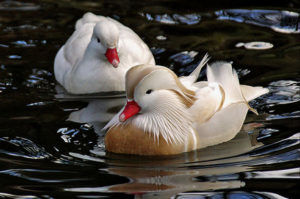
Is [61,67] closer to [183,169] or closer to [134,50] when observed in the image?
[134,50]

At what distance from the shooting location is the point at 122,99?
8.25 meters

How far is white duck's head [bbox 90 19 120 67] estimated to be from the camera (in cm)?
790

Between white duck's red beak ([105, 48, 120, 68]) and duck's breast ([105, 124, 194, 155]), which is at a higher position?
white duck's red beak ([105, 48, 120, 68])

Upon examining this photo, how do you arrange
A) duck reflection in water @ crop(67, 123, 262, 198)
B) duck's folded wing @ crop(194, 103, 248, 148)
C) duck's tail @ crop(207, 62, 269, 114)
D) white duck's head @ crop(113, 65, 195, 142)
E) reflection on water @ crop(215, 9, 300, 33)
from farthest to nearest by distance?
reflection on water @ crop(215, 9, 300, 33) → duck's tail @ crop(207, 62, 269, 114) → duck's folded wing @ crop(194, 103, 248, 148) → white duck's head @ crop(113, 65, 195, 142) → duck reflection in water @ crop(67, 123, 262, 198)

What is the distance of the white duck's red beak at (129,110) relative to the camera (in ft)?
20.6

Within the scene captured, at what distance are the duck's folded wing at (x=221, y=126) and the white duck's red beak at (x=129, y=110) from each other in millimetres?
624

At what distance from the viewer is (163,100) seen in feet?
20.7

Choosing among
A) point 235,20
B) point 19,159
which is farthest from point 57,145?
point 235,20

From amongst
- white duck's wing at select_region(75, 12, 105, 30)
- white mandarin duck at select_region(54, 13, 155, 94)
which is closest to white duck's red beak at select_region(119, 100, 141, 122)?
white mandarin duck at select_region(54, 13, 155, 94)

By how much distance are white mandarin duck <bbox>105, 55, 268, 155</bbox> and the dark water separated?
0.37ft

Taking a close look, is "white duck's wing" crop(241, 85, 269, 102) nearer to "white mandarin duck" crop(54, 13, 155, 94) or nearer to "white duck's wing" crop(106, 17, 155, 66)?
"white mandarin duck" crop(54, 13, 155, 94)

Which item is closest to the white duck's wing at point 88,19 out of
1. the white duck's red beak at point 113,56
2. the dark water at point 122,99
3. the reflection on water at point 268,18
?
the dark water at point 122,99

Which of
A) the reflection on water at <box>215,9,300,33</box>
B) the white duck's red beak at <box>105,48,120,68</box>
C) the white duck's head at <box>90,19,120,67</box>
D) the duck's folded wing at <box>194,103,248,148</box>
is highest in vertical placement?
the white duck's head at <box>90,19,120,67</box>

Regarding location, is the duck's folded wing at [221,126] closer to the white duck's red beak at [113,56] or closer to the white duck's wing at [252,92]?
the white duck's wing at [252,92]
